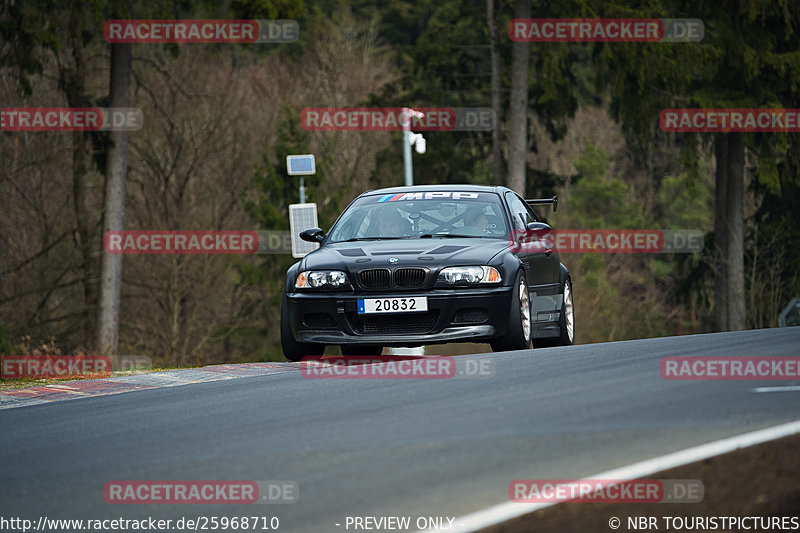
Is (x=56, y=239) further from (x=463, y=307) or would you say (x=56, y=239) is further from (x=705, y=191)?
(x=705, y=191)

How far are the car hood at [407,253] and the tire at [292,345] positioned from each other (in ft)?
1.71

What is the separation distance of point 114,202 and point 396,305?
18035 mm

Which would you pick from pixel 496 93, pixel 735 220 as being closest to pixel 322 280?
pixel 735 220

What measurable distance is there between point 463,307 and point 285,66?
41.0 meters

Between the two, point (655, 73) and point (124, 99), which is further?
point (655, 73)

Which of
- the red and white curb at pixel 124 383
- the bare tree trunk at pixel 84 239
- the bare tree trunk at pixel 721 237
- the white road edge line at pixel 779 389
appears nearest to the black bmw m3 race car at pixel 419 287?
the red and white curb at pixel 124 383

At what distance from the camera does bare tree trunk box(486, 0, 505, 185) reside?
38.2 meters

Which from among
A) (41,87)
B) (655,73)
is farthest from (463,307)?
(41,87)

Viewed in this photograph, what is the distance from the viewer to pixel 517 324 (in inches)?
454

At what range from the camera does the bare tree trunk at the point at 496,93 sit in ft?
125

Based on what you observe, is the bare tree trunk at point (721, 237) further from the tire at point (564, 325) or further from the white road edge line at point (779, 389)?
the white road edge line at point (779, 389)

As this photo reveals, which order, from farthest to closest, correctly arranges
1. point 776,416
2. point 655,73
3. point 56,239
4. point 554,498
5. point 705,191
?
point 705,191 < point 56,239 < point 655,73 < point 776,416 < point 554,498

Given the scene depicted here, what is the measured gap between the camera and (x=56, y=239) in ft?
117

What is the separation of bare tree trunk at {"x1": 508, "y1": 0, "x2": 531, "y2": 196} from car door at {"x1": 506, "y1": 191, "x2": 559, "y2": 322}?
1707cm
